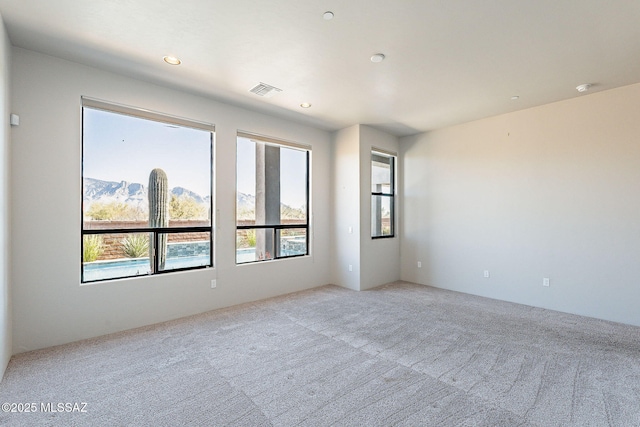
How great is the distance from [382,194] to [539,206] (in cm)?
252

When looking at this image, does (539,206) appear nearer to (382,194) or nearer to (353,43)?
(382,194)

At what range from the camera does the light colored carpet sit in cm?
196

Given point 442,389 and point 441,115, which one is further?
point 441,115

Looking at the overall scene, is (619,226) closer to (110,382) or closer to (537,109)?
(537,109)

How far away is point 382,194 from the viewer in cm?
585

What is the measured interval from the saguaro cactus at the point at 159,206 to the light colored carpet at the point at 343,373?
917mm

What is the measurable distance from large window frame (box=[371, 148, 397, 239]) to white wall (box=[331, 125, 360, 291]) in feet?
1.61

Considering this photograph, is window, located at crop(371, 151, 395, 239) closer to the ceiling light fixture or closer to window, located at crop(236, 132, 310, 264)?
window, located at crop(236, 132, 310, 264)

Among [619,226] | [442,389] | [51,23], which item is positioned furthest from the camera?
[619,226]

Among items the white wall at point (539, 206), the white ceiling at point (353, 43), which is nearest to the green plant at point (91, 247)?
the white ceiling at point (353, 43)

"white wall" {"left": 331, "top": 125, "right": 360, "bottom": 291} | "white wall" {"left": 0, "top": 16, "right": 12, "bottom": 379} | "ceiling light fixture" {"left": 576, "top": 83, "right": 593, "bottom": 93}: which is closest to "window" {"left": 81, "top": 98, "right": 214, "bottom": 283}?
"white wall" {"left": 0, "top": 16, "right": 12, "bottom": 379}

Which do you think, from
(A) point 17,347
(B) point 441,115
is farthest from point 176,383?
(B) point 441,115

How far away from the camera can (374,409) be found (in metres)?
2.01

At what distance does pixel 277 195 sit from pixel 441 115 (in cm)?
299
